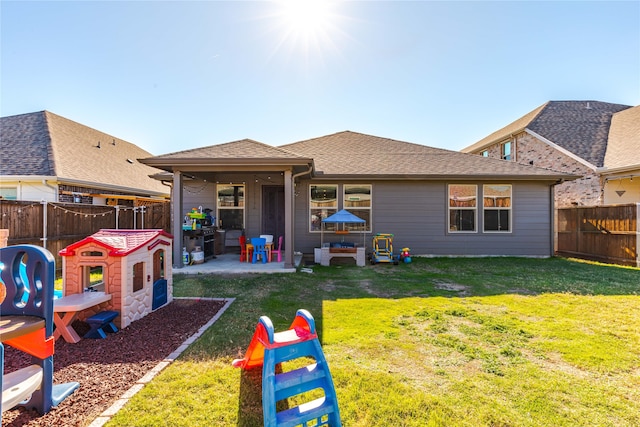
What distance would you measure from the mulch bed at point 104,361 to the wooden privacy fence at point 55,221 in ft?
15.1

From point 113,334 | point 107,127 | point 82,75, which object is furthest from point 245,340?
point 107,127

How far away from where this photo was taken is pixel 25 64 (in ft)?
25.5

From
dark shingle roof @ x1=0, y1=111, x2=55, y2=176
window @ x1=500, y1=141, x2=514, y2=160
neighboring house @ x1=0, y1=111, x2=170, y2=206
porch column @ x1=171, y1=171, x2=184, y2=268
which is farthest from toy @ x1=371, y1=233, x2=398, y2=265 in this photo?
window @ x1=500, y1=141, x2=514, y2=160

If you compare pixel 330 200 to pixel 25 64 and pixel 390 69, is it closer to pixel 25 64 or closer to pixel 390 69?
pixel 390 69

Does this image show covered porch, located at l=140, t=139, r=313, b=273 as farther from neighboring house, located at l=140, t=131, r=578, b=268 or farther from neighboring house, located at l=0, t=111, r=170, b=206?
neighboring house, located at l=0, t=111, r=170, b=206

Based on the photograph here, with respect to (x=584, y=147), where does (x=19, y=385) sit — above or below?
below

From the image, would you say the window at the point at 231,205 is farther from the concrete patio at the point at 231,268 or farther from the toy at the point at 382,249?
the toy at the point at 382,249

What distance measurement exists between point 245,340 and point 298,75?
344 inches

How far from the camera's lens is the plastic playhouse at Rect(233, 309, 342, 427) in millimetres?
1960

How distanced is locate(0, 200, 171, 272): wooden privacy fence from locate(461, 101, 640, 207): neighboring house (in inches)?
705

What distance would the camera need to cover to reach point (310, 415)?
2.00 metres

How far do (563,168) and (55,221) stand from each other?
19.5m

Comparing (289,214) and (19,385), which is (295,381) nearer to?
(19,385)

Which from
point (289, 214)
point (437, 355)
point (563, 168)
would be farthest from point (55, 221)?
point (563, 168)
